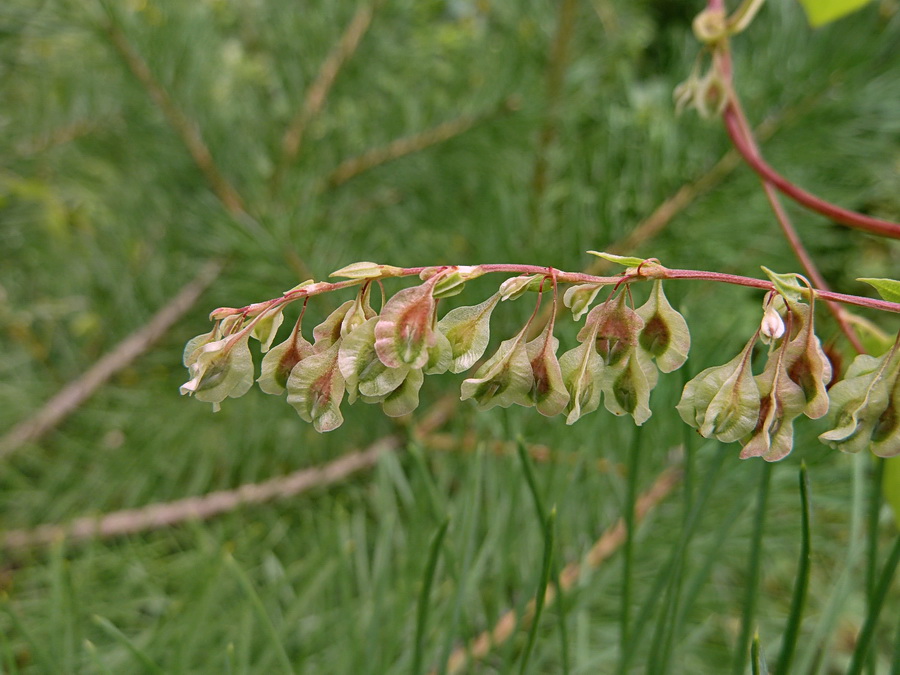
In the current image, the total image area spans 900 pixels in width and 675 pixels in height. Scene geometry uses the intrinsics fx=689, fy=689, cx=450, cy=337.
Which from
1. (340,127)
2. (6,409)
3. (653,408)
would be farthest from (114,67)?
(653,408)

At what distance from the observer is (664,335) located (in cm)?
15

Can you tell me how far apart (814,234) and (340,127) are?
1.23 feet

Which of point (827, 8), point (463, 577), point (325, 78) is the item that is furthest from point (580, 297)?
point (325, 78)

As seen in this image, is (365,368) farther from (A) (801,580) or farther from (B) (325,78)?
(B) (325,78)

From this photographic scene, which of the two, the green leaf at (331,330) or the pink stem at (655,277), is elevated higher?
the pink stem at (655,277)

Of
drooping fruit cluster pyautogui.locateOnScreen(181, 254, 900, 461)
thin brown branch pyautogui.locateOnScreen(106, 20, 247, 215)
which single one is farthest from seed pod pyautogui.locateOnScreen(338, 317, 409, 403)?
thin brown branch pyautogui.locateOnScreen(106, 20, 247, 215)

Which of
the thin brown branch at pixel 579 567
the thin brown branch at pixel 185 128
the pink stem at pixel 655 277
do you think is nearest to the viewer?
the pink stem at pixel 655 277

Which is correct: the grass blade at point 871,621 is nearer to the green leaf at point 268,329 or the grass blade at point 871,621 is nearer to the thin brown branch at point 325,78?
the green leaf at point 268,329

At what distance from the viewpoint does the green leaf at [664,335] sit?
150 mm

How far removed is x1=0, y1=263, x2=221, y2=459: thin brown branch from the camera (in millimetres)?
543

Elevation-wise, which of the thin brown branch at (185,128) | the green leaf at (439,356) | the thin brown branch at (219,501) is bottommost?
the thin brown branch at (219,501)

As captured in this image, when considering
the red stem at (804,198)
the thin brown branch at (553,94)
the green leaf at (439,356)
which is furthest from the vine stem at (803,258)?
the thin brown branch at (553,94)

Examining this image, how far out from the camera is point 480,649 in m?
0.28

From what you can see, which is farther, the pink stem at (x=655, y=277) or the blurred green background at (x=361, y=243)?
the blurred green background at (x=361, y=243)
